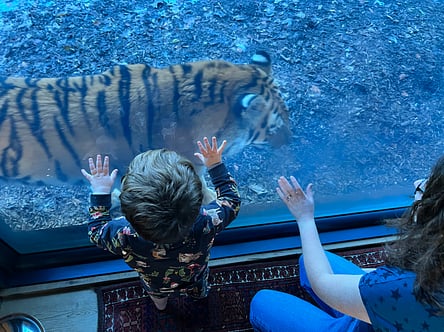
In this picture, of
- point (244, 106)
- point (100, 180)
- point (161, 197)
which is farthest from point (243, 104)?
point (161, 197)

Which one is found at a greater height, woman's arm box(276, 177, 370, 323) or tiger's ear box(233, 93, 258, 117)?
tiger's ear box(233, 93, 258, 117)

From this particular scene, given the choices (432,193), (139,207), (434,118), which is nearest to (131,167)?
(139,207)

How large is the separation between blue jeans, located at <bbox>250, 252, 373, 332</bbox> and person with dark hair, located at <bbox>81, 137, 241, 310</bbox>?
0.16 m

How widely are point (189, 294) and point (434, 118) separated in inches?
38.2

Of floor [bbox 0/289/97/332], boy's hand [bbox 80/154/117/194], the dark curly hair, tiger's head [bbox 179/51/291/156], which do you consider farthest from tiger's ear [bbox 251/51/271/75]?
floor [bbox 0/289/97/332]

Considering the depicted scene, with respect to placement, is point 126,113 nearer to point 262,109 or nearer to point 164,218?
point 262,109

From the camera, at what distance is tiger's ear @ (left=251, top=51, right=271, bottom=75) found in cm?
122

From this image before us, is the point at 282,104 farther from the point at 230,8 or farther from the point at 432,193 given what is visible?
the point at 432,193

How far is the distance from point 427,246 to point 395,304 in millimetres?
94

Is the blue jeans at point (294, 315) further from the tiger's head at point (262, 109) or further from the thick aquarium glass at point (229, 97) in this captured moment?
the tiger's head at point (262, 109)

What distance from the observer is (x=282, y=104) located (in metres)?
1.24

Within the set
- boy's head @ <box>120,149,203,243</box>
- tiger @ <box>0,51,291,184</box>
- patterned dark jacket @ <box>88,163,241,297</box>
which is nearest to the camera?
boy's head @ <box>120,149,203,243</box>

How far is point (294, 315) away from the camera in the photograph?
95cm

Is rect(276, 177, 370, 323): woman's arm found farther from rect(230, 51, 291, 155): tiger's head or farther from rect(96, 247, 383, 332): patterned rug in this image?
rect(96, 247, 383, 332): patterned rug
